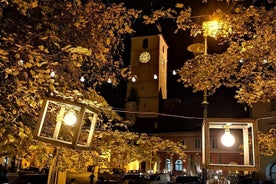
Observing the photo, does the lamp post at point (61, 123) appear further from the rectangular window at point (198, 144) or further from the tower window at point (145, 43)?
the tower window at point (145, 43)

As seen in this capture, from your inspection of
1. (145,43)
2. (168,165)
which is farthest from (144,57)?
(168,165)

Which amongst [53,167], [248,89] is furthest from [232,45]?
[53,167]

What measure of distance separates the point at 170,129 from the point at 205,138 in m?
45.8

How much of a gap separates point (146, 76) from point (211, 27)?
49.5 meters

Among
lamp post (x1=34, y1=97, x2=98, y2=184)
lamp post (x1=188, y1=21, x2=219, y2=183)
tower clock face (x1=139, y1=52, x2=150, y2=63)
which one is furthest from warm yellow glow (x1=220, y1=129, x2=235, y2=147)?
tower clock face (x1=139, y1=52, x2=150, y2=63)

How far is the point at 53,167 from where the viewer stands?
19.5 feet

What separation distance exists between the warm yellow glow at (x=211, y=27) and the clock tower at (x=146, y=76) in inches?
1879

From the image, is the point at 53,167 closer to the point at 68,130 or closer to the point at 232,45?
the point at 68,130

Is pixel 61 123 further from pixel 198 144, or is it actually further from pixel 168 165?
pixel 168 165

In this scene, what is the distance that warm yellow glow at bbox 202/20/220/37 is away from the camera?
7.77 m

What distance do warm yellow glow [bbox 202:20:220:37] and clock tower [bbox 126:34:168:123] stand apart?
157 feet

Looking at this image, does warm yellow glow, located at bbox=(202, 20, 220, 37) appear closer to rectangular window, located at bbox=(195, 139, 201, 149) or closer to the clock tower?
rectangular window, located at bbox=(195, 139, 201, 149)

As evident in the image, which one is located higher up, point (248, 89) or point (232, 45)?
point (232, 45)

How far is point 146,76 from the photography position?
188ft
